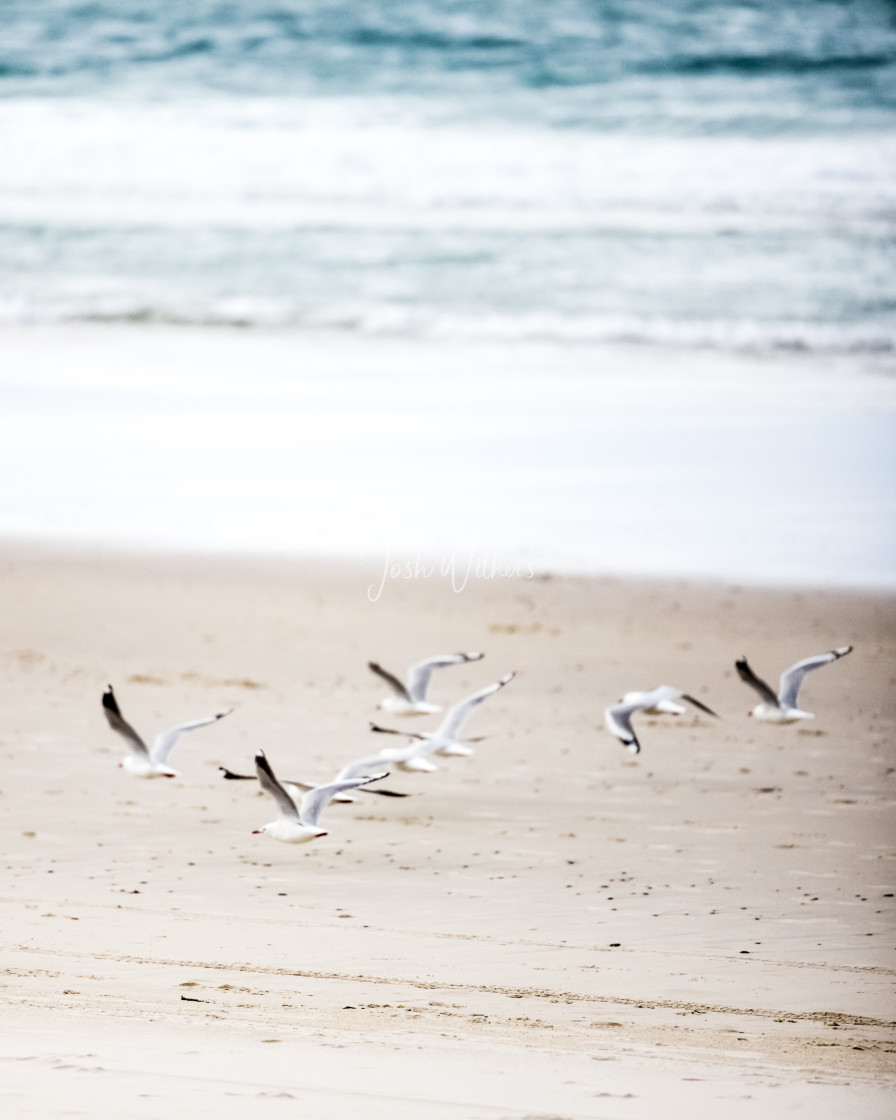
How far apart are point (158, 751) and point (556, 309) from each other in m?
11.5

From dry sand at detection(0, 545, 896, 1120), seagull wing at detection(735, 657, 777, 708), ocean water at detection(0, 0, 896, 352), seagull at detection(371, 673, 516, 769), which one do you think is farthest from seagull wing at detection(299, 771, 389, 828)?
ocean water at detection(0, 0, 896, 352)

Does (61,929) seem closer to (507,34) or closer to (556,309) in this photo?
(556,309)

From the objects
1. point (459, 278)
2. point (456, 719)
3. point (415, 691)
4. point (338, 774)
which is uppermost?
point (459, 278)

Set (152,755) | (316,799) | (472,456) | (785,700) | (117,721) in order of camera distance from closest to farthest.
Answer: (316,799) → (117,721) → (152,755) → (785,700) → (472,456)

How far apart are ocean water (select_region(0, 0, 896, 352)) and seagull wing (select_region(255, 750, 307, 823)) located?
11.1 meters

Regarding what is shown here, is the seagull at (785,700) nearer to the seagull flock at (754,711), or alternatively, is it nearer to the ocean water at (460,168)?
the seagull flock at (754,711)

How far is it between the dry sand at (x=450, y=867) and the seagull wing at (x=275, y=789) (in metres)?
0.30

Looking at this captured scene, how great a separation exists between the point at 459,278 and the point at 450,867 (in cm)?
1284

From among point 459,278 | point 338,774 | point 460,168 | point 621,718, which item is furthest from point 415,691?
point 460,168

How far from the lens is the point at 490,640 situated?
8.39 m

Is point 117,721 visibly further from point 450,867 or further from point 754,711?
point 754,711

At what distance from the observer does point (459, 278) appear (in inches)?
693

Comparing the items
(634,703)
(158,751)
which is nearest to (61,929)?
(158,751)

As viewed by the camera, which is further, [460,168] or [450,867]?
[460,168]
